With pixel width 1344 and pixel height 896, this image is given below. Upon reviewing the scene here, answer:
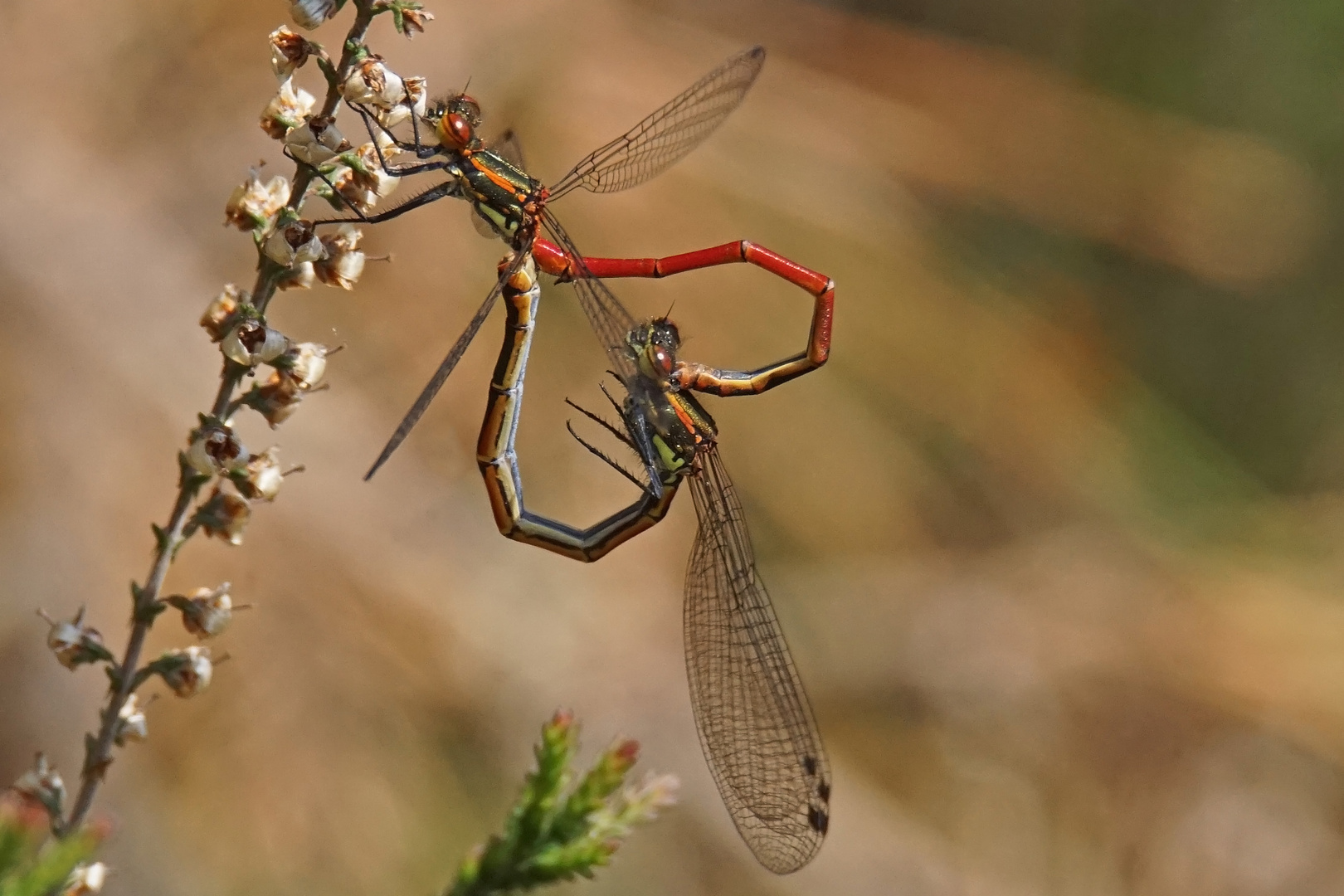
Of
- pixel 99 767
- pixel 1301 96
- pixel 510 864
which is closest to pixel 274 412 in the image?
pixel 99 767

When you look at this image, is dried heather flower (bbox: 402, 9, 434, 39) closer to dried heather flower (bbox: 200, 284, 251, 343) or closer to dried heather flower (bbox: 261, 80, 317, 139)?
dried heather flower (bbox: 261, 80, 317, 139)

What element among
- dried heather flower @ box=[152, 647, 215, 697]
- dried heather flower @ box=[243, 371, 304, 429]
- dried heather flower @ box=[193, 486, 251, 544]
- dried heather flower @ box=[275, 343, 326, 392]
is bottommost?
dried heather flower @ box=[152, 647, 215, 697]

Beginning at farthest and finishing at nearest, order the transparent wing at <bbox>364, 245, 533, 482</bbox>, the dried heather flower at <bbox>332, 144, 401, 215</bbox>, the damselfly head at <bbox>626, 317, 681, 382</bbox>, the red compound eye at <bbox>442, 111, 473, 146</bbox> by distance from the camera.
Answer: the damselfly head at <bbox>626, 317, 681, 382</bbox>, the red compound eye at <bbox>442, 111, 473, 146</bbox>, the transparent wing at <bbox>364, 245, 533, 482</bbox>, the dried heather flower at <bbox>332, 144, 401, 215</bbox>

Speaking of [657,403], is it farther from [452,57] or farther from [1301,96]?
[1301,96]

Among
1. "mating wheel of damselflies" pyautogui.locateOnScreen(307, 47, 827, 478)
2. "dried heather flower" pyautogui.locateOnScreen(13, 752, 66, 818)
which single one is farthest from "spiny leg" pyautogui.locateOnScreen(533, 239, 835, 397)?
"dried heather flower" pyautogui.locateOnScreen(13, 752, 66, 818)

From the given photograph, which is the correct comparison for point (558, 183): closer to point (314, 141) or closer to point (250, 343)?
point (314, 141)

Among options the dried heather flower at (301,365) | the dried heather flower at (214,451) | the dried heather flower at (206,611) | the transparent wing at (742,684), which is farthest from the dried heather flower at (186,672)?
the transparent wing at (742,684)

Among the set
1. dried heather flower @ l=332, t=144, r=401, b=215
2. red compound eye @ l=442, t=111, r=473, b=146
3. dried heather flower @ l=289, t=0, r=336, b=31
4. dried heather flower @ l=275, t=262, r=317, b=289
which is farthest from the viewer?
red compound eye @ l=442, t=111, r=473, b=146

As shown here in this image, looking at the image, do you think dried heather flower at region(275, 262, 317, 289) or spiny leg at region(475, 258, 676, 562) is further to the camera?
spiny leg at region(475, 258, 676, 562)
